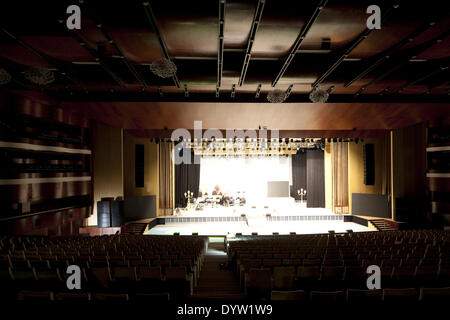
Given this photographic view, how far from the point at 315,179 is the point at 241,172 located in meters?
7.00

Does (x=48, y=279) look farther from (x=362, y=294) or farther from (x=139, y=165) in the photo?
(x=139, y=165)

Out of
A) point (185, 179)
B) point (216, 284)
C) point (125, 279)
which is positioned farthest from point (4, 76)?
point (185, 179)

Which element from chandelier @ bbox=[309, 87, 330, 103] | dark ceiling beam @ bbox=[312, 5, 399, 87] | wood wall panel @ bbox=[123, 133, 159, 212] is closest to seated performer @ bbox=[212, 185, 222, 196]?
wood wall panel @ bbox=[123, 133, 159, 212]

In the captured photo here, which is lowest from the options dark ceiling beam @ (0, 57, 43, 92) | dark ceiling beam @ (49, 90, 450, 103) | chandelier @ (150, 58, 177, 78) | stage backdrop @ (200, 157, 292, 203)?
stage backdrop @ (200, 157, 292, 203)

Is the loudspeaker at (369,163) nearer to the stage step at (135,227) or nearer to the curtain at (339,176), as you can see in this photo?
the curtain at (339,176)

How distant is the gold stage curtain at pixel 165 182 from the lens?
60.3 ft

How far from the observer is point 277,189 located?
84.6ft

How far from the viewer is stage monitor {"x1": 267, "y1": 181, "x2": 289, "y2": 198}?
25.7 m

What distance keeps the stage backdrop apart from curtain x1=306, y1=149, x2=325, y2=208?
335 cm

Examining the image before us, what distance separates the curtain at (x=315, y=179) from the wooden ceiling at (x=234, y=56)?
10972 mm

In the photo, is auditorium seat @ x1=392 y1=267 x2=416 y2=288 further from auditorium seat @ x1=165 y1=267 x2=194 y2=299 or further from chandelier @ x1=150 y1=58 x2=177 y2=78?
chandelier @ x1=150 y1=58 x2=177 y2=78

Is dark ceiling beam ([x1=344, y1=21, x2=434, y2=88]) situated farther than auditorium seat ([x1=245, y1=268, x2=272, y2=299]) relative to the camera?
Yes

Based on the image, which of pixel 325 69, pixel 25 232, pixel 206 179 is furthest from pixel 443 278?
pixel 206 179

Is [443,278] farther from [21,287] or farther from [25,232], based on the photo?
[25,232]
